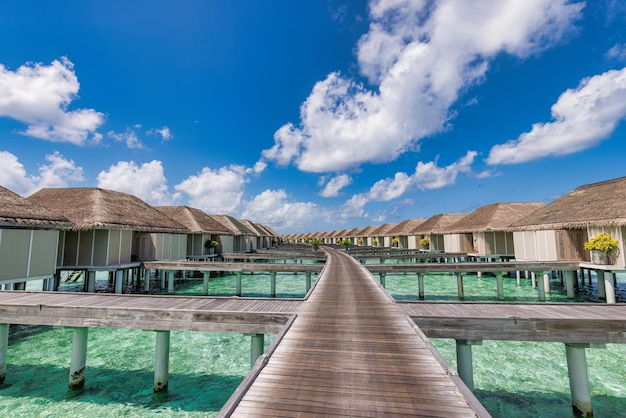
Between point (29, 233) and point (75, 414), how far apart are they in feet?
34.0

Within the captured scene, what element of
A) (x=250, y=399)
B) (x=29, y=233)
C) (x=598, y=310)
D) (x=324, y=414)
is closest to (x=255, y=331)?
(x=250, y=399)

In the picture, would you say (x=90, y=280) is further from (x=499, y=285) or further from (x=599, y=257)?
(x=599, y=257)

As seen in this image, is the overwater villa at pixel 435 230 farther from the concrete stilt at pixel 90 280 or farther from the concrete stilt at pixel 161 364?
the concrete stilt at pixel 90 280

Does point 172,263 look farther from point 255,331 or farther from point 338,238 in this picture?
point 338,238

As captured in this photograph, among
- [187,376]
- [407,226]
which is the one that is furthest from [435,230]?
[187,376]

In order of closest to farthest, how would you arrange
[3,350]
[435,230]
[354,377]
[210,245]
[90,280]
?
[354,377] → [3,350] → [90,280] → [210,245] → [435,230]

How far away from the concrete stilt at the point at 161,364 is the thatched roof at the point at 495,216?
28094 millimetres

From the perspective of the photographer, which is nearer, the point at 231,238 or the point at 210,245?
the point at 210,245

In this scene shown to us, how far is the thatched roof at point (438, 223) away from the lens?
39.2 metres

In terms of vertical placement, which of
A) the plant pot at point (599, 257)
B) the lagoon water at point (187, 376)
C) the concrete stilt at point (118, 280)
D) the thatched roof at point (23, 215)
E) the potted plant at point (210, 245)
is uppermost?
the thatched roof at point (23, 215)

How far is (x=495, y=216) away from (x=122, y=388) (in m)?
31.5

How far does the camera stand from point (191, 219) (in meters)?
30.2

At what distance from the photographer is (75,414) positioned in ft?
23.8

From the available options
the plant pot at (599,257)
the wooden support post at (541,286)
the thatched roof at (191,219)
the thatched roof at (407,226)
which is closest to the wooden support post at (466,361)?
the wooden support post at (541,286)
